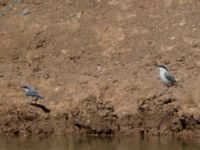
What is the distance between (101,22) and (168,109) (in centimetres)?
535

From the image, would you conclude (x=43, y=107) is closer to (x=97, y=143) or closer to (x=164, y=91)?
(x=97, y=143)

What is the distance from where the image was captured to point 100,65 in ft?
61.0

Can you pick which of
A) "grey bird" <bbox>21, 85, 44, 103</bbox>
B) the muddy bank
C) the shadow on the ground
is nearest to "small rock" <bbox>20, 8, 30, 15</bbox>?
"grey bird" <bbox>21, 85, 44, 103</bbox>

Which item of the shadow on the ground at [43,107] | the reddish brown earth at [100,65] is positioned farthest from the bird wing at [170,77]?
the shadow on the ground at [43,107]

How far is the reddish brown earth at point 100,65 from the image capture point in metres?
15.8

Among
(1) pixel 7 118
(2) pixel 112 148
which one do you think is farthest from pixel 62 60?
(2) pixel 112 148

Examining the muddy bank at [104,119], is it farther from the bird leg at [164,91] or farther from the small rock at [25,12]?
the small rock at [25,12]

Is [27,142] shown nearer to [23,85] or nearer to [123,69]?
[23,85]

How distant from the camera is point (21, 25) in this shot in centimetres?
2055

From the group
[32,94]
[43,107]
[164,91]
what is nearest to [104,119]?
[43,107]

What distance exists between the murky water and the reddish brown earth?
15.4 inches

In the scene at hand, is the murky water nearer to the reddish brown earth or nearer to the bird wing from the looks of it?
the reddish brown earth

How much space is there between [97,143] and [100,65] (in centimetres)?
391

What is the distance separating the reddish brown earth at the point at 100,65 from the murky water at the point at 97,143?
39 centimetres
